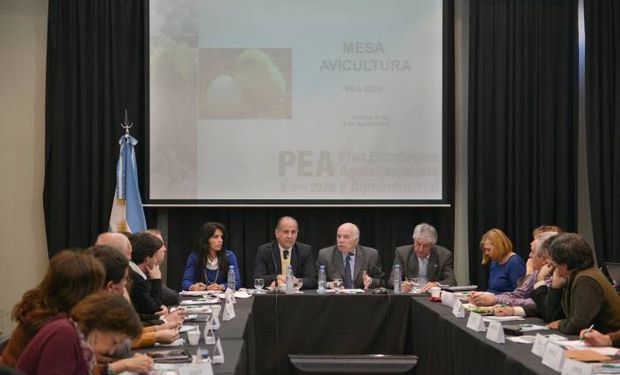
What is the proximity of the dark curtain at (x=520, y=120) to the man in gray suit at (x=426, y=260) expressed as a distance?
1051mm

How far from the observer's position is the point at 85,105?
7754 millimetres

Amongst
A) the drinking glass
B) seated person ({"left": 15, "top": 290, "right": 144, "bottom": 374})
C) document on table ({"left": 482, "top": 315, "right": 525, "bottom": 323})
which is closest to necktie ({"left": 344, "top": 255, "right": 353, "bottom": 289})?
the drinking glass

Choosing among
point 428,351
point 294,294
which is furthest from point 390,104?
point 428,351

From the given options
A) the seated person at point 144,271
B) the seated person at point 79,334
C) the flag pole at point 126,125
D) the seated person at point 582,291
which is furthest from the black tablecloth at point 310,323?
the seated person at point 79,334

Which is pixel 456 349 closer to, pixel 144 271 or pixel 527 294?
pixel 527 294

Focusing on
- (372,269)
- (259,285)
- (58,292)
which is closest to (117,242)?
(58,292)

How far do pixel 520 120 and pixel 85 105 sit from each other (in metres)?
4.03

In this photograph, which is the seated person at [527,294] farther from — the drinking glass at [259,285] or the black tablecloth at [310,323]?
the drinking glass at [259,285]

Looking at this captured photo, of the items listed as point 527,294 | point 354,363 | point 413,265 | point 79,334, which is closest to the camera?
point 79,334

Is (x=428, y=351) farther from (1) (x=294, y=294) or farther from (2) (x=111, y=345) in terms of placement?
(2) (x=111, y=345)

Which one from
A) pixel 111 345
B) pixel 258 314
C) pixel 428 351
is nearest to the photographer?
pixel 111 345

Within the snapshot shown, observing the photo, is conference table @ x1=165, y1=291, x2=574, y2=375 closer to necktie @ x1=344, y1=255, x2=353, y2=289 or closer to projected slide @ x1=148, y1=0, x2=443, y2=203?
necktie @ x1=344, y1=255, x2=353, y2=289

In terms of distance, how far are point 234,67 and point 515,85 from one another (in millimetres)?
2631

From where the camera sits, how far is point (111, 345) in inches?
103
